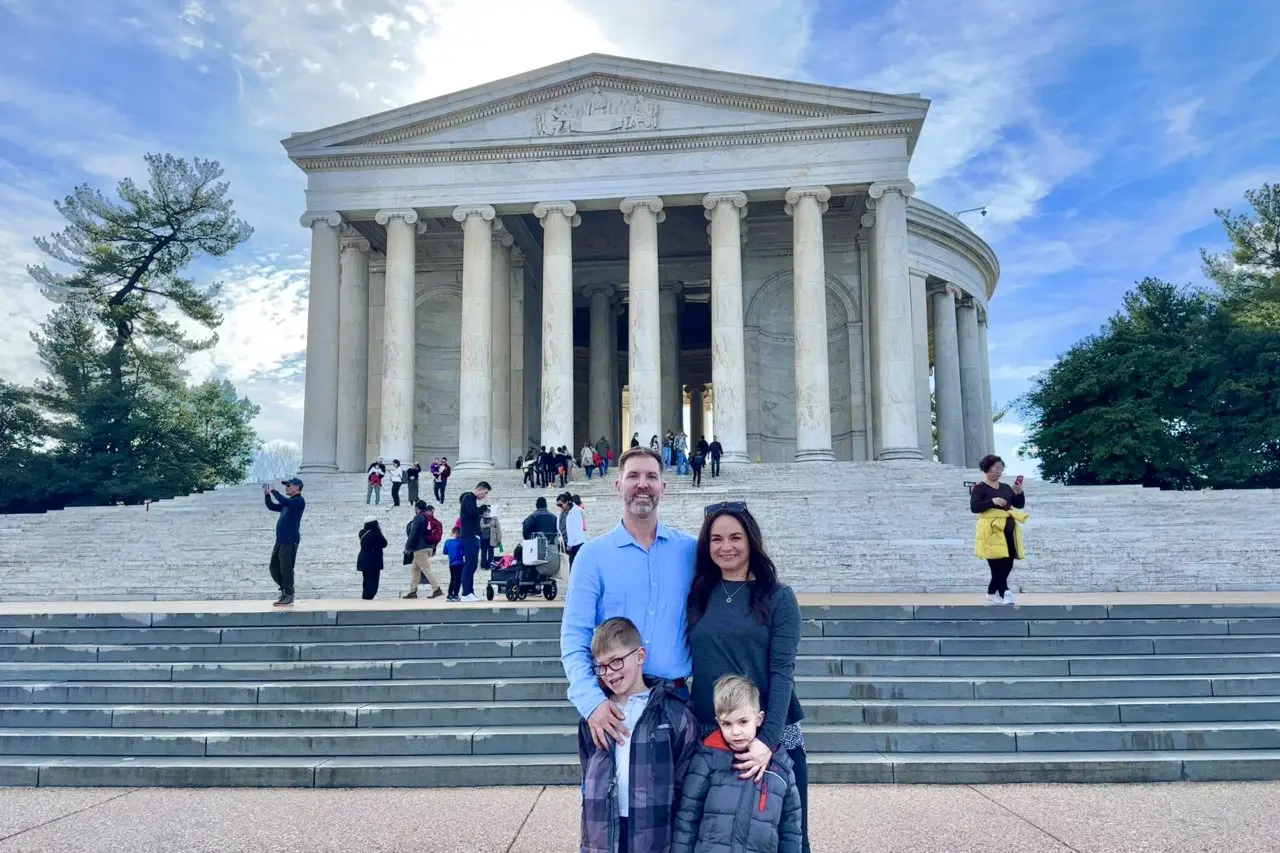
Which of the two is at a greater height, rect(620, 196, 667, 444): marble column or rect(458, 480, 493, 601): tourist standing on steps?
rect(620, 196, 667, 444): marble column

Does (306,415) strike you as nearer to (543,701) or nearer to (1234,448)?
(543,701)

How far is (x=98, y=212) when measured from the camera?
47375 mm

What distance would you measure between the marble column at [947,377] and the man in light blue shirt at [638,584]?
46.0 m

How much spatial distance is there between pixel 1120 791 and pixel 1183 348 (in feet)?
142

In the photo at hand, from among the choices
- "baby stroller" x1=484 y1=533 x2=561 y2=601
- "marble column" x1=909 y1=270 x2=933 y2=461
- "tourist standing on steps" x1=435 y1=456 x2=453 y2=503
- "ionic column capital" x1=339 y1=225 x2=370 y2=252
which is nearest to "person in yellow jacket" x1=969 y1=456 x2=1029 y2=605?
"baby stroller" x1=484 y1=533 x2=561 y2=601

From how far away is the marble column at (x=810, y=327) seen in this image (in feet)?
116

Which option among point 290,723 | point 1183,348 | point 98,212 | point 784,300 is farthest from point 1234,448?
point 98,212

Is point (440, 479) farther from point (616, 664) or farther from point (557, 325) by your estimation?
point (616, 664)

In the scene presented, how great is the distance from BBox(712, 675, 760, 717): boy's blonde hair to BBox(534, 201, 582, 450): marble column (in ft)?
103

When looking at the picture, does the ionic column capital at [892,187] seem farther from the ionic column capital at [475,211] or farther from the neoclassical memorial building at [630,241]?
the ionic column capital at [475,211]

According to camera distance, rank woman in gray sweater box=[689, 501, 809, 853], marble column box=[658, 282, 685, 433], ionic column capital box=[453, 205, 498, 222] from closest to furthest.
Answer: woman in gray sweater box=[689, 501, 809, 853]
ionic column capital box=[453, 205, 498, 222]
marble column box=[658, 282, 685, 433]

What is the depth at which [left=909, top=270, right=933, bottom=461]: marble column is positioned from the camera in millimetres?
43312

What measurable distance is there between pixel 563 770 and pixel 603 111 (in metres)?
33.6

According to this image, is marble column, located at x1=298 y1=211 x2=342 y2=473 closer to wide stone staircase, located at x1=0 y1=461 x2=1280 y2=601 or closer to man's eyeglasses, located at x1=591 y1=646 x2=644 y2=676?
wide stone staircase, located at x1=0 y1=461 x2=1280 y2=601
